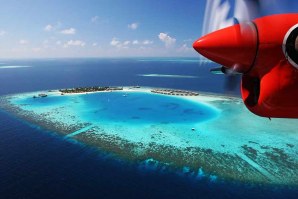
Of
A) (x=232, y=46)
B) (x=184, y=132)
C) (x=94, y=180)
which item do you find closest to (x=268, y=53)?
(x=232, y=46)

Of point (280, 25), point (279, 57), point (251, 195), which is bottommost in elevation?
point (251, 195)

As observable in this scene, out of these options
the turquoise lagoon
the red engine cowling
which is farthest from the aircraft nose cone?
the turquoise lagoon

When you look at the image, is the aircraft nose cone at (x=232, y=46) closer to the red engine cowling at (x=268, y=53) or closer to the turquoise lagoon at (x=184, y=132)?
the red engine cowling at (x=268, y=53)

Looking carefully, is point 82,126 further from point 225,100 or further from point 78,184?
point 225,100

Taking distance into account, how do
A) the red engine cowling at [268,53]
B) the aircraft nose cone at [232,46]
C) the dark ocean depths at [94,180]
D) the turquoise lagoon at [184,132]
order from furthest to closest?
1. the turquoise lagoon at [184,132]
2. the dark ocean depths at [94,180]
3. the aircraft nose cone at [232,46]
4. the red engine cowling at [268,53]

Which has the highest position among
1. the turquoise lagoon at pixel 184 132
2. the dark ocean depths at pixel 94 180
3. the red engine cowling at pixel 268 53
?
the red engine cowling at pixel 268 53

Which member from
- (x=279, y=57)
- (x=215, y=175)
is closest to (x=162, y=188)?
(x=215, y=175)

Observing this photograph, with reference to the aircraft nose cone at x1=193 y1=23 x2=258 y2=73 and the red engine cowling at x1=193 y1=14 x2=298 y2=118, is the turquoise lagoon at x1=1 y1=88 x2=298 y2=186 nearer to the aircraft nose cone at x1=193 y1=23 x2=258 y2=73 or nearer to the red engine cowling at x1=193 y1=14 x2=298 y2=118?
the red engine cowling at x1=193 y1=14 x2=298 y2=118

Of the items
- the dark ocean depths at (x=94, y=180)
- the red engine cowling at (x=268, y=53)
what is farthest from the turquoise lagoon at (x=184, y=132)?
the red engine cowling at (x=268, y=53)
